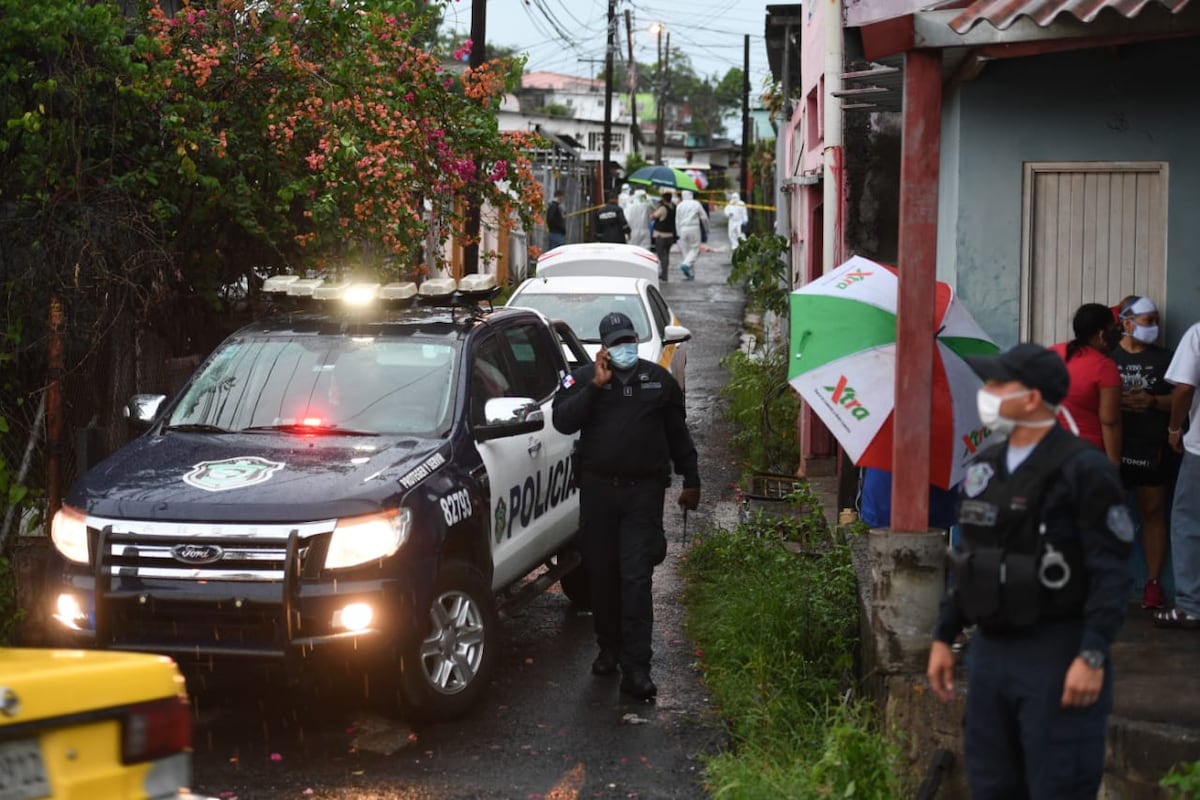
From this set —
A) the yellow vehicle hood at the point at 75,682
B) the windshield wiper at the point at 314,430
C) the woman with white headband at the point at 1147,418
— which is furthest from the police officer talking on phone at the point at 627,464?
the yellow vehicle hood at the point at 75,682

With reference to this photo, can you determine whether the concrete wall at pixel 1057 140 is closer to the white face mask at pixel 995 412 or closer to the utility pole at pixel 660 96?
the white face mask at pixel 995 412

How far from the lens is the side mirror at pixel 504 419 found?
794 centimetres

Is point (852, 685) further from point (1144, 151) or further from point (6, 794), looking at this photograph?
point (6, 794)

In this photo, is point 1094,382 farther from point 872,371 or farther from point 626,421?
point 626,421

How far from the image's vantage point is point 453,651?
7.44m

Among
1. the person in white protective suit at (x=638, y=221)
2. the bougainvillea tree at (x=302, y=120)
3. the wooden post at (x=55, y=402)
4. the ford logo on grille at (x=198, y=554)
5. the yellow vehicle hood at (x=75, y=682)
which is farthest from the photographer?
the person in white protective suit at (x=638, y=221)

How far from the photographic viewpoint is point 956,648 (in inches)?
277

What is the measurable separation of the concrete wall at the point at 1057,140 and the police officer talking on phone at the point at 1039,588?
3832mm

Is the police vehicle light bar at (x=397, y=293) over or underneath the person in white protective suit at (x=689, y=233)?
underneath

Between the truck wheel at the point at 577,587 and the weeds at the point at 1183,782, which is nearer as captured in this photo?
the weeds at the point at 1183,782

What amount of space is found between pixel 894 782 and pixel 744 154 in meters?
51.2

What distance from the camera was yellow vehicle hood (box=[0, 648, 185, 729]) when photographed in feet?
12.5

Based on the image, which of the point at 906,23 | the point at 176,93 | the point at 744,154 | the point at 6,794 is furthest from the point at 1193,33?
the point at 744,154

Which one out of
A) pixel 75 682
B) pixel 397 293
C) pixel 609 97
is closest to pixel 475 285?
pixel 397 293
